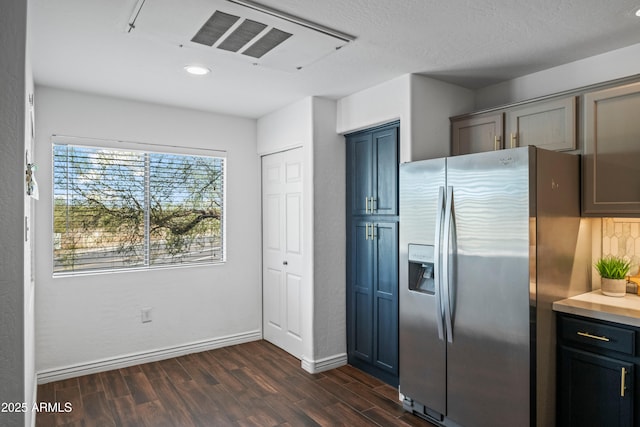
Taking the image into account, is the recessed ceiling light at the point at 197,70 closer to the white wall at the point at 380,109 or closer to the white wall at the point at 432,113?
the white wall at the point at 380,109

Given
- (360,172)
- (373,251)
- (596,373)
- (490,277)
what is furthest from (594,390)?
(360,172)

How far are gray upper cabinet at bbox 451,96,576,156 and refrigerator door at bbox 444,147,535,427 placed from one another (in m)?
0.58

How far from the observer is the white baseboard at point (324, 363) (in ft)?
11.4

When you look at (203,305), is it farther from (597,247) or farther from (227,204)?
(597,247)

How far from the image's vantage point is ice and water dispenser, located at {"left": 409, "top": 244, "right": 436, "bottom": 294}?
8.59 ft

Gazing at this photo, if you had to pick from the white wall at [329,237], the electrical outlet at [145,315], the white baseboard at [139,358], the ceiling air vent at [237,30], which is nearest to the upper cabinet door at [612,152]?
the ceiling air vent at [237,30]

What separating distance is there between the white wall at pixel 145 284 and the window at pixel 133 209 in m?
0.10

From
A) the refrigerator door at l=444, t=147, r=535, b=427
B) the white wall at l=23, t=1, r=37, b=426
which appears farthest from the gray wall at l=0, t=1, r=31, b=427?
the refrigerator door at l=444, t=147, r=535, b=427

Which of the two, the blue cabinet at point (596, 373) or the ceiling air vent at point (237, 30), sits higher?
the ceiling air vent at point (237, 30)

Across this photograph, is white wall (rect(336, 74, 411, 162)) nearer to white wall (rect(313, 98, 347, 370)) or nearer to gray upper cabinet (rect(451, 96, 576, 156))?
white wall (rect(313, 98, 347, 370))

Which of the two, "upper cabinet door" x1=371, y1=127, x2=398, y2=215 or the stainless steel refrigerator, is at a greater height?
"upper cabinet door" x1=371, y1=127, x2=398, y2=215

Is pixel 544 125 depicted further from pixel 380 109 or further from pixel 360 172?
pixel 360 172

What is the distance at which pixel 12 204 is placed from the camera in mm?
1520

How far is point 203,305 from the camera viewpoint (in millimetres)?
4059
